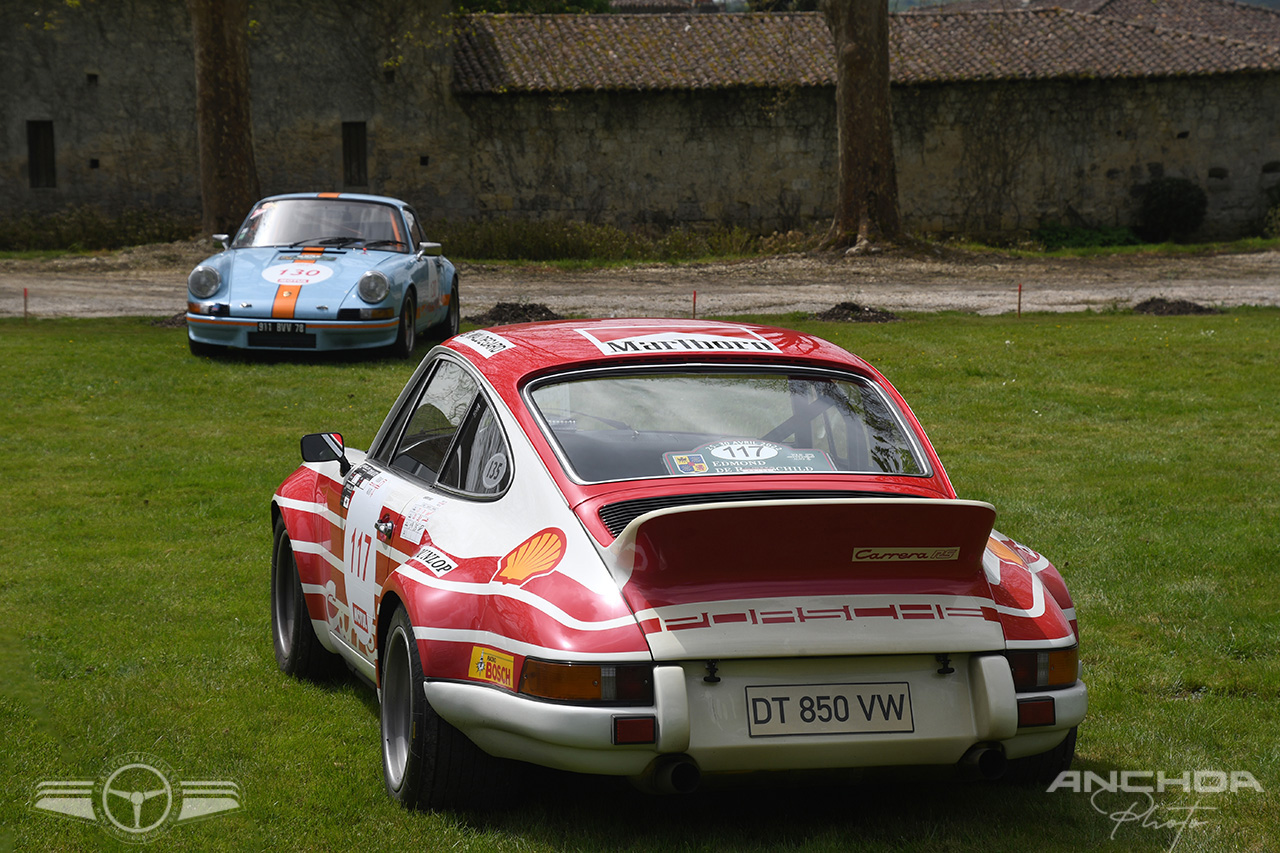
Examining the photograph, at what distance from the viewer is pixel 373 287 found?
13711 mm

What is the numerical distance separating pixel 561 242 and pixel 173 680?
93.8 feet

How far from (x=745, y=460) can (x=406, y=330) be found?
11001 millimetres

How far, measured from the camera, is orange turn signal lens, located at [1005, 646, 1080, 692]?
11.1 ft

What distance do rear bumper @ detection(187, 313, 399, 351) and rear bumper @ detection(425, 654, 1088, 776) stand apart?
35.1 ft

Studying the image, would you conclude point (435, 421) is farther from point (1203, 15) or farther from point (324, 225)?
point (1203, 15)

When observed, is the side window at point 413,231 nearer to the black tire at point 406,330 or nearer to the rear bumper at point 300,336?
the black tire at point 406,330

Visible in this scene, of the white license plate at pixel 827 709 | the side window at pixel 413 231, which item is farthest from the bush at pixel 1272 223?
the white license plate at pixel 827 709

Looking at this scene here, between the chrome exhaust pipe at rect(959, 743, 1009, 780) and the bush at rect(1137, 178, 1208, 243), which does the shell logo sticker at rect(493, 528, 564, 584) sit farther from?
the bush at rect(1137, 178, 1208, 243)

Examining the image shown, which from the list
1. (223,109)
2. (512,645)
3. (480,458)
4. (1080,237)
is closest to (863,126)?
(223,109)

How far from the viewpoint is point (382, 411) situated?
1158 centimetres

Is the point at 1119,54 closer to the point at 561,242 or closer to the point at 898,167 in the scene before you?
the point at 898,167

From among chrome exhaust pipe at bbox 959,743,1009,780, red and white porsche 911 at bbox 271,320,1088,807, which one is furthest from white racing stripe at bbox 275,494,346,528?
chrome exhaust pipe at bbox 959,743,1009,780

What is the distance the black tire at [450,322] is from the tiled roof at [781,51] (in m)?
21.8

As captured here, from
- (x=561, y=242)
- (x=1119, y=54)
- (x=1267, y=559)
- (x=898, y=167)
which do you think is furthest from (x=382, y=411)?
(x=1119, y=54)
